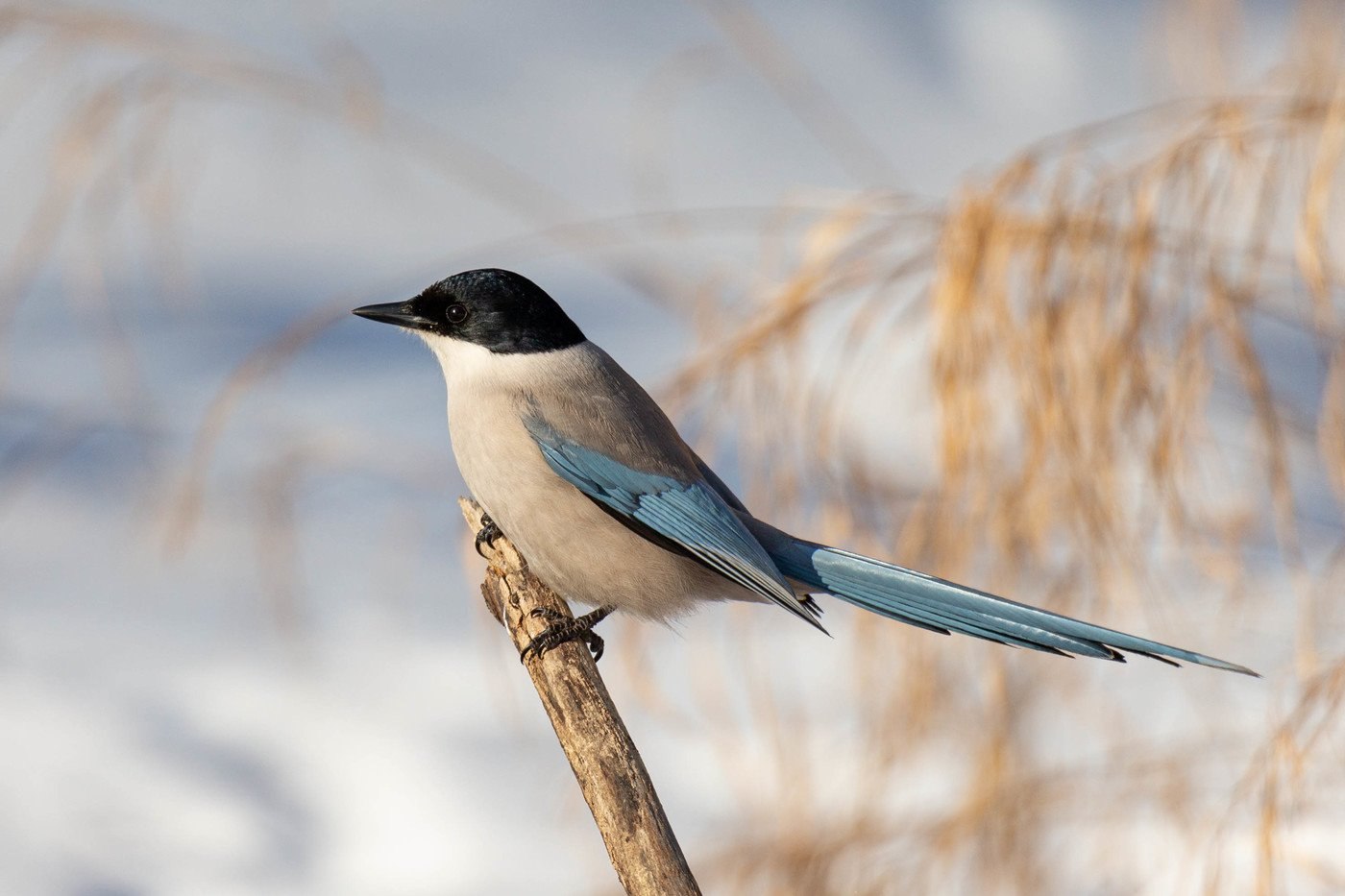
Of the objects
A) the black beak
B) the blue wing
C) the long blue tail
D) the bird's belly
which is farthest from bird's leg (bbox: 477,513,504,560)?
the long blue tail

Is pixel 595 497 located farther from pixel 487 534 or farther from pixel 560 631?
pixel 487 534

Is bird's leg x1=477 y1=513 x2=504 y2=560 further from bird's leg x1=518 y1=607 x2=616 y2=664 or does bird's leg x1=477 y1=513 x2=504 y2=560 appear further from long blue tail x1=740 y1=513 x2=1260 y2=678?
long blue tail x1=740 y1=513 x2=1260 y2=678

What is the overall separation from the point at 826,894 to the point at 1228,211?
1552mm

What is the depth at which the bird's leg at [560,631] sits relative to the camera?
6.69ft

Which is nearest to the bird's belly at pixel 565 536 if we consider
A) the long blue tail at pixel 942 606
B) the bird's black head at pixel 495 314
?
the long blue tail at pixel 942 606

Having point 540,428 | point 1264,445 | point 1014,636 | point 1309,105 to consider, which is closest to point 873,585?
point 1014,636

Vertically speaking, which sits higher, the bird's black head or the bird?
the bird's black head

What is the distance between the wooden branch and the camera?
173 centimetres

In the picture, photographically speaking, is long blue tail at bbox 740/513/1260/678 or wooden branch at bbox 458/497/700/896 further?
wooden branch at bbox 458/497/700/896

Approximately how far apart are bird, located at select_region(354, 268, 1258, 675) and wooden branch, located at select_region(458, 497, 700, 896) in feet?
0.11

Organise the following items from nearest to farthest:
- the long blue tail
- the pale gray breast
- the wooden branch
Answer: the long blue tail < the wooden branch < the pale gray breast

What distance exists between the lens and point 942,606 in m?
1.79

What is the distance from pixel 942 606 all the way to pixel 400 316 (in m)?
1.14

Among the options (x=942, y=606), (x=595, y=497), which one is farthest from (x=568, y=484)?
(x=942, y=606)
